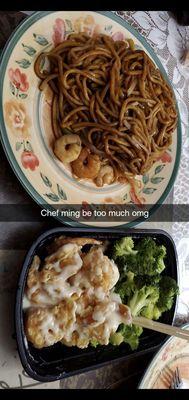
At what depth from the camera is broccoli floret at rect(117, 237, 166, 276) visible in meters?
1.54

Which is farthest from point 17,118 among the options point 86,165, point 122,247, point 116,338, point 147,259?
point 116,338

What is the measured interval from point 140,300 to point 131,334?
11cm

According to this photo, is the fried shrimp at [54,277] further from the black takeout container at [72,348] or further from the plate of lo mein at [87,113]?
the plate of lo mein at [87,113]

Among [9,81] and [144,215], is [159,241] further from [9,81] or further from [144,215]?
[9,81]

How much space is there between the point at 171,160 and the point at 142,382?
782 mm

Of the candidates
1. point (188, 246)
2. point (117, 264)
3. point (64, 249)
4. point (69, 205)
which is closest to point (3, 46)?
point (69, 205)

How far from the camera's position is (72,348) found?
55.6 inches

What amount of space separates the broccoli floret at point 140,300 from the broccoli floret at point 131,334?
1.8 inches

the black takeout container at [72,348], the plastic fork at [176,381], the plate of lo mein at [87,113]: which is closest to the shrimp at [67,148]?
the plate of lo mein at [87,113]

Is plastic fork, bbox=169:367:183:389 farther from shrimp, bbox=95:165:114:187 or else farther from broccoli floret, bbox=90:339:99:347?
shrimp, bbox=95:165:114:187

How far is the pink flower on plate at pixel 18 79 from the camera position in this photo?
4.44ft

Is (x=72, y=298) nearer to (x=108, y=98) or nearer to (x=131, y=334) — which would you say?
(x=131, y=334)

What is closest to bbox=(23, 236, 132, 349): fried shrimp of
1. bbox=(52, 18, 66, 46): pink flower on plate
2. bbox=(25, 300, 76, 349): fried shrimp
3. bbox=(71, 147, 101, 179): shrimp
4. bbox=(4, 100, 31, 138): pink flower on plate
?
bbox=(25, 300, 76, 349): fried shrimp

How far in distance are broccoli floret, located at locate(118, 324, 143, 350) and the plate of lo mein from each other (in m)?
0.33
